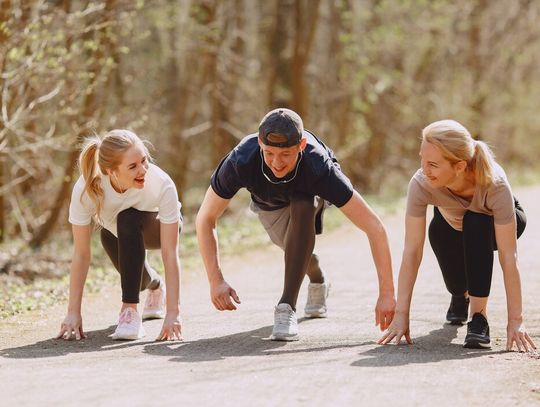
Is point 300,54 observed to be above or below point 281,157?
above

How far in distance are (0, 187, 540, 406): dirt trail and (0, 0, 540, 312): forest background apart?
4.47 meters

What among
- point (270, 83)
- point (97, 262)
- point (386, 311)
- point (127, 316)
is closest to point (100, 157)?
point (127, 316)

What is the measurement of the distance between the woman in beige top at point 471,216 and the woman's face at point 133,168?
158 centimetres

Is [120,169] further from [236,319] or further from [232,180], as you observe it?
[236,319]

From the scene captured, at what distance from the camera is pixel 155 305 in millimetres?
6691

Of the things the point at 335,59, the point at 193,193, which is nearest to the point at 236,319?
the point at 335,59

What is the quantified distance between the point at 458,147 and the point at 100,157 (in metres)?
2.08

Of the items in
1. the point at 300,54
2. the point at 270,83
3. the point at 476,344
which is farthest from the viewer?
the point at 270,83

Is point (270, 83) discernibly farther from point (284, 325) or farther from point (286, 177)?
point (284, 325)

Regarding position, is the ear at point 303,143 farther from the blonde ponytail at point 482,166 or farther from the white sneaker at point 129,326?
the white sneaker at point 129,326

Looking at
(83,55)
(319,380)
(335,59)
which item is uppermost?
(335,59)

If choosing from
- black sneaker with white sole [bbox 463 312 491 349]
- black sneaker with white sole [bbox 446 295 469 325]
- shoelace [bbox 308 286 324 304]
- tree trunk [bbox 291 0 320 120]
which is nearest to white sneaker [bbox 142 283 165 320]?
shoelace [bbox 308 286 324 304]

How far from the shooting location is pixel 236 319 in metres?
6.64

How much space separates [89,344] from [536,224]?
8.26 meters
